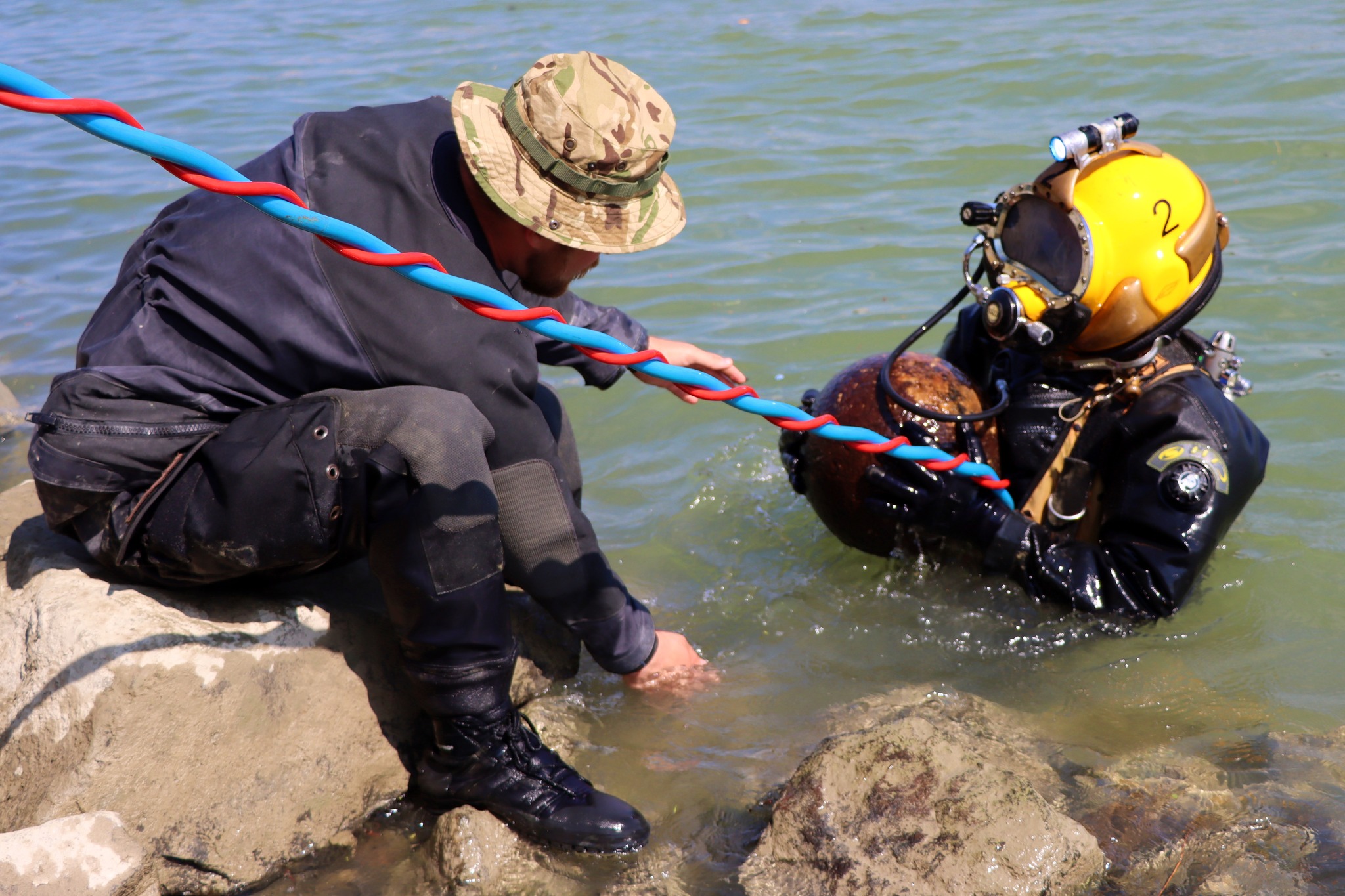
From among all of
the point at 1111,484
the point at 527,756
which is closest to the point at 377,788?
the point at 527,756

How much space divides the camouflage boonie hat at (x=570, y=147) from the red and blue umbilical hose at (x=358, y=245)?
0.26 m

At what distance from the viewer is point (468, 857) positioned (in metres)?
2.68

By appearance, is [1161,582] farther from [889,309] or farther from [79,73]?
[79,73]

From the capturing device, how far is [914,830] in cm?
242

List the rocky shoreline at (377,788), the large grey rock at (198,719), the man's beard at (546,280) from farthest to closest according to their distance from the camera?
the man's beard at (546,280), the large grey rock at (198,719), the rocky shoreline at (377,788)

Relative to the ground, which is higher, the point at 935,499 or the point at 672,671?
the point at 935,499

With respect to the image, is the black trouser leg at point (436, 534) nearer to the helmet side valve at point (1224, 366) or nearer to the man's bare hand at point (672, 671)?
the man's bare hand at point (672, 671)

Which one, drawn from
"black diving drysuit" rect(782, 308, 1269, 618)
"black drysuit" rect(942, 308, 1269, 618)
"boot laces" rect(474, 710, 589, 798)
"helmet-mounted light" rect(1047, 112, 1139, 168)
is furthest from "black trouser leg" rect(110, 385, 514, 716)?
"helmet-mounted light" rect(1047, 112, 1139, 168)

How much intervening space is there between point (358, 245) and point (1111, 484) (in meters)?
2.39

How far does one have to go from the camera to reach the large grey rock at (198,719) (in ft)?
8.68

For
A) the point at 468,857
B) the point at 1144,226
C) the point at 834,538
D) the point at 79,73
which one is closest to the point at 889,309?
the point at 834,538

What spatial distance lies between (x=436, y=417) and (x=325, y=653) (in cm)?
80

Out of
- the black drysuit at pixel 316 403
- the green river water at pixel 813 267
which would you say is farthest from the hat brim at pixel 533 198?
the green river water at pixel 813 267

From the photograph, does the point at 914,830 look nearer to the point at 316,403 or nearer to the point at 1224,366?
the point at 316,403
